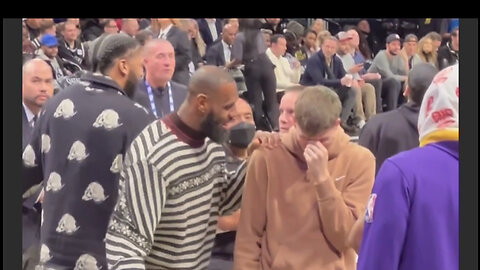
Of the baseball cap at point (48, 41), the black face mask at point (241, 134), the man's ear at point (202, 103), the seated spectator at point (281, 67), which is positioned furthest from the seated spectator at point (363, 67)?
the baseball cap at point (48, 41)

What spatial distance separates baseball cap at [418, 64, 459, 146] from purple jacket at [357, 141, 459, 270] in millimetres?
32

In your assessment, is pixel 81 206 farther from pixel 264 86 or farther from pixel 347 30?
pixel 347 30

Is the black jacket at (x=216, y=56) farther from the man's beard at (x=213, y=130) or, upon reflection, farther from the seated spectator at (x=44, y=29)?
the seated spectator at (x=44, y=29)

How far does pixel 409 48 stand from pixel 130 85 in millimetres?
952

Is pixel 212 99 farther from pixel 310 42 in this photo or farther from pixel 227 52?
pixel 310 42

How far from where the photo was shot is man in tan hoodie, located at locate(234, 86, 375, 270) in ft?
8.09

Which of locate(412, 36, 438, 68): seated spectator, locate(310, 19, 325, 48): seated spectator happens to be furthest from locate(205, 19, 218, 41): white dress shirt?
locate(412, 36, 438, 68): seated spectator

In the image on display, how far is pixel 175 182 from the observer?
2.40 m

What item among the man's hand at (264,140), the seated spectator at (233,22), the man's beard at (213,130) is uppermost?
the seated spectator at (233,22)

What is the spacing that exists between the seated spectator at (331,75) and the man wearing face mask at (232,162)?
9.1 inches

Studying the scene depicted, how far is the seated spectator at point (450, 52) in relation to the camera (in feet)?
8.27

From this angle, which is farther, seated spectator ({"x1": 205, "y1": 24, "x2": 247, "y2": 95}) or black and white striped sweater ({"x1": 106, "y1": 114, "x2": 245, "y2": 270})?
seated spectator ({"x1": 205, "y1": 24, "x2": 247, "y2": 95})

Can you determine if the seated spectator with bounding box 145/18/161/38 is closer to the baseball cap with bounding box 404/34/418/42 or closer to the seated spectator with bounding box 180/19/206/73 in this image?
the seated spectator with bounding box 180/19/206/73

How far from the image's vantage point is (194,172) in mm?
2424
